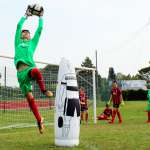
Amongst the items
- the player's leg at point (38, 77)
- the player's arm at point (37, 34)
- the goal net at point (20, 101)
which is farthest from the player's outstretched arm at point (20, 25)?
the goal net at point (20, 101)

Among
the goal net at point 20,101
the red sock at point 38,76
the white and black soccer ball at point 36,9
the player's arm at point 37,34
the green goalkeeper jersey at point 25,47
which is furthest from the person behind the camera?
the goal net at point 20,101

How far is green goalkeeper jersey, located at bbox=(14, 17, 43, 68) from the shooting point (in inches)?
375

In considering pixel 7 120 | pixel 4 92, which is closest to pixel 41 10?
pixel 4 92

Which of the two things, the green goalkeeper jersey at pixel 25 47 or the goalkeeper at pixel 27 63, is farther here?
the green goalkeeper jersey at pixel 25 47

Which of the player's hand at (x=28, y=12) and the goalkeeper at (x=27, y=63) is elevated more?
the player's hand at (x=28, y=12)

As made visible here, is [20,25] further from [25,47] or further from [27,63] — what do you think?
[27,63]

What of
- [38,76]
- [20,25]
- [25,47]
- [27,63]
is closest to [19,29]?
[20,25]

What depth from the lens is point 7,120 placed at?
2188cm

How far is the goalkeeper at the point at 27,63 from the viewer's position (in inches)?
369

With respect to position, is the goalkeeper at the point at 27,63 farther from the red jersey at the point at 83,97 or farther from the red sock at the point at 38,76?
the red jersey at the point at 83,97

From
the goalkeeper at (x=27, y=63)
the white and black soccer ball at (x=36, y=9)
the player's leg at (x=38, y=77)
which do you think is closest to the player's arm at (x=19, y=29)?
A: the goalkeeper at (x=27, y=63)

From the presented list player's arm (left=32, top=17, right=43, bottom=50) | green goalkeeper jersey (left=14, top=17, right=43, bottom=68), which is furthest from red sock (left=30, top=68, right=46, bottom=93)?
player's arm (left=32, top=17, right=43, bottom=50)

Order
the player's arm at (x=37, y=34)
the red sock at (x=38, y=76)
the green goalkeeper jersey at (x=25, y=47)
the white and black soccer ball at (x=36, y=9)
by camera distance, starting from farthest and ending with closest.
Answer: the player's arm at (x=37, y=34), the white and black soccer ball at (x=36, y=9), the green goalkeeper jersey at (x=25, y=47), the red sock at (x=38, y=76)

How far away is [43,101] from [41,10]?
11.5 meters
